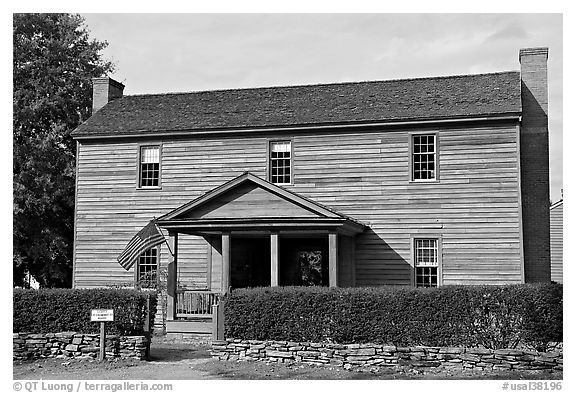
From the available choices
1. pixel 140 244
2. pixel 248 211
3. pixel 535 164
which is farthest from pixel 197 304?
pixel 535 164

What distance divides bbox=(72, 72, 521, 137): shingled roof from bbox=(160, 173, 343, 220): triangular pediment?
3.09 metres

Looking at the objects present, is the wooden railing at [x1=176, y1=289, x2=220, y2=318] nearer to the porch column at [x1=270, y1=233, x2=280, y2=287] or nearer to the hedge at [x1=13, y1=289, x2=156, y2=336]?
the porch column at [x1=270, y1=233, x2=280, y2=287]

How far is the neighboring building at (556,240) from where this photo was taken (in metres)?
37.4

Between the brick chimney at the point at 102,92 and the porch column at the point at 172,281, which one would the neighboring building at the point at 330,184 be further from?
the brick chimney at the point at 102,92

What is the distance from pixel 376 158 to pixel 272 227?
4396 millimetres

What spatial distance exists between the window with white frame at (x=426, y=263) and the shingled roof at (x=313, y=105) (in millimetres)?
3797

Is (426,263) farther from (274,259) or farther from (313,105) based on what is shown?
(313,105)

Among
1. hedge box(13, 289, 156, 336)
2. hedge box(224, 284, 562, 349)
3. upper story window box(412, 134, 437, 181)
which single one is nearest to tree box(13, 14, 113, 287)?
hedge box(13, 289, 156, 336)

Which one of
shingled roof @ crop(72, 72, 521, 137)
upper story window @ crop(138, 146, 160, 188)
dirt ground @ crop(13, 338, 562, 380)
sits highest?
shingled roof @ crop(72, 72, 521, 137)

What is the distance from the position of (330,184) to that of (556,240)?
65.2ft

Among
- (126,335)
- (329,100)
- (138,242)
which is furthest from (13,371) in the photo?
(329,100)

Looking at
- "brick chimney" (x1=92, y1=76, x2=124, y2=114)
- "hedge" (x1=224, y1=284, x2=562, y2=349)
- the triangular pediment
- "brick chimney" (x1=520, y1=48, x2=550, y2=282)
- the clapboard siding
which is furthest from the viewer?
"brick chimney" (x1=92, y1=76, x2=124, y2=114)

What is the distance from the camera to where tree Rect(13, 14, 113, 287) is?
30922 millimetres

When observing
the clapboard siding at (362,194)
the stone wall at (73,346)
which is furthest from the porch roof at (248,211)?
the stone wall at (73,346)
